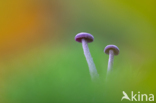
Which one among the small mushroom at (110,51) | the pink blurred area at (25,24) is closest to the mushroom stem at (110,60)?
the small mushroom at (110,51)

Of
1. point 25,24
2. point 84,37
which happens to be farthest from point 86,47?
point 25,24

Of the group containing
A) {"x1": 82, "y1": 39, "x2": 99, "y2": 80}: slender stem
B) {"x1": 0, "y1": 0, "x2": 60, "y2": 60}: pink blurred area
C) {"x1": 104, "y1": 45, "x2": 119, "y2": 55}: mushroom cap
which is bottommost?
{"x1": 82, "y1": 39, "x2": 99, "y2": 80}: slender stem

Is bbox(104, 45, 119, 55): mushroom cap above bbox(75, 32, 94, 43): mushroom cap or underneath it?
underneath

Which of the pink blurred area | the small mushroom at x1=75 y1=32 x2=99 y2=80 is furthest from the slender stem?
the pink blurred area

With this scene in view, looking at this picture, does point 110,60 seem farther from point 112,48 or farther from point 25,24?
point 25,24

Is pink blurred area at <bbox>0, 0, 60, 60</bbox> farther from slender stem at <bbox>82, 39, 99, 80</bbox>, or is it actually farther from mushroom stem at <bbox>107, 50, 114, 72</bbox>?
mushroom stem at <bbox>107, 50, 114, 72</bbox>

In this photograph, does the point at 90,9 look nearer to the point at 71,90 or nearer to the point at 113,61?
the point at 113,61

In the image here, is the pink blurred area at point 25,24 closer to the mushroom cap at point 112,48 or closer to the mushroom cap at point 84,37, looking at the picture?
the mushroom cap at point 84,37
